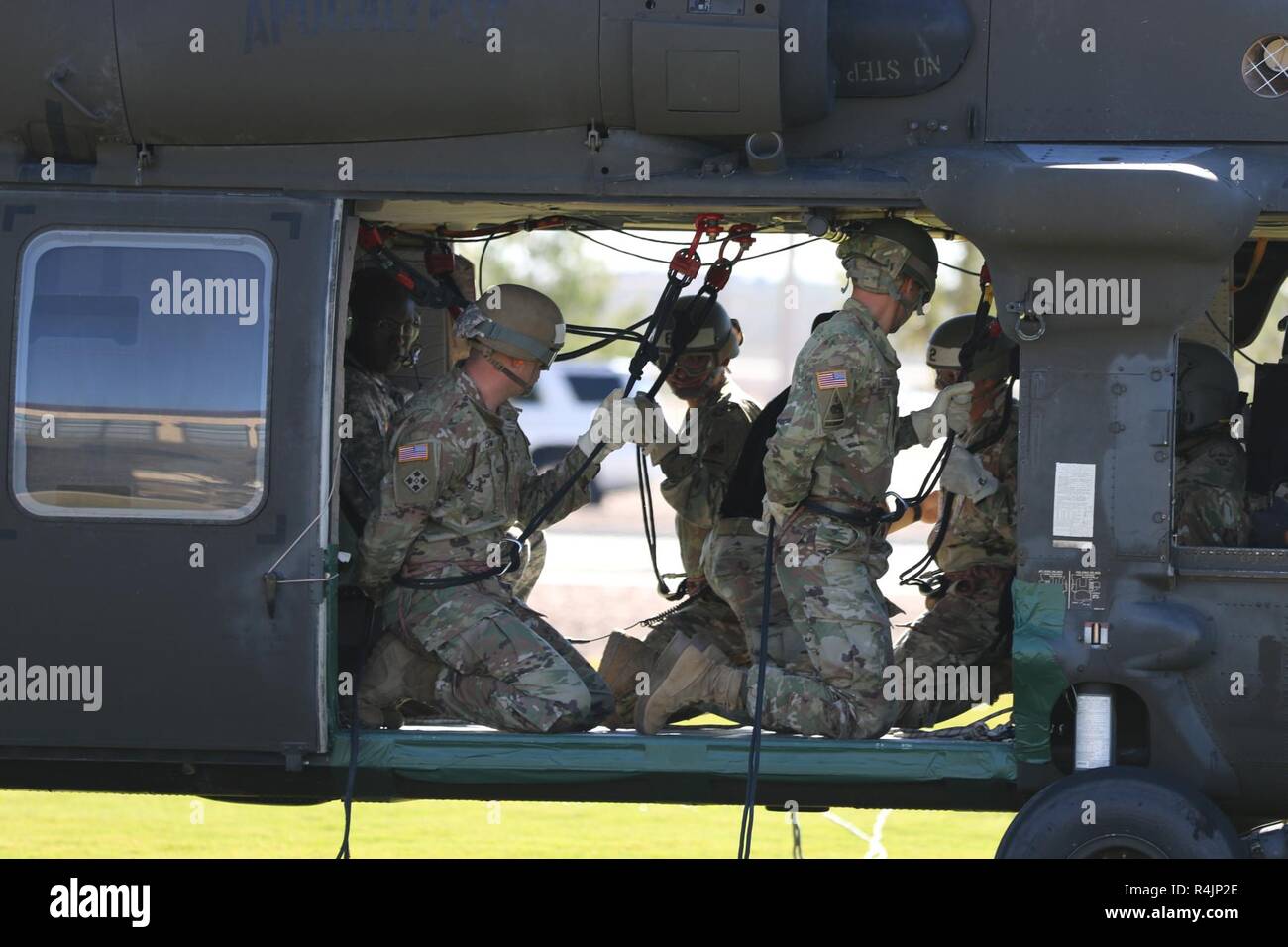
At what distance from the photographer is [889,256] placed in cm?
563

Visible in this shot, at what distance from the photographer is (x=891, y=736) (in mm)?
5492

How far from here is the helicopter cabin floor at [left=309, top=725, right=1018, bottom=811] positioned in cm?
528

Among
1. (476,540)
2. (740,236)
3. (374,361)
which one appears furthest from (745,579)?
(374,361)

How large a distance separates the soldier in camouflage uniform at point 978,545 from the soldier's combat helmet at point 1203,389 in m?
0.63

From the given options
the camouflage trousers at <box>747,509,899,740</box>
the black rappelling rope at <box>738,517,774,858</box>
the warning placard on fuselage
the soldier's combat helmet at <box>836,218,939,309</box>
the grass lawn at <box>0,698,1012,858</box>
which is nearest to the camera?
the warning placard on fuselage

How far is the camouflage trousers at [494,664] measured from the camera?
220 inches

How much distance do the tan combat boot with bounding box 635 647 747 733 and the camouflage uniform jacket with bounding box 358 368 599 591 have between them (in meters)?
0.75

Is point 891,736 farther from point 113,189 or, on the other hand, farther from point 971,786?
point 113,189

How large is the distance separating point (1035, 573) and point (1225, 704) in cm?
70

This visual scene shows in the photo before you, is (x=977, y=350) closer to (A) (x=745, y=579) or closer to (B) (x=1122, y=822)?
(A) (x=745, y=579)

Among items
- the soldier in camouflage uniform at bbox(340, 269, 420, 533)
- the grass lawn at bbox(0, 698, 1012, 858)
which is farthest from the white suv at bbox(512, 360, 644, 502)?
the soldier in camouflage uniform at bbox(340, 269, 420, 533)

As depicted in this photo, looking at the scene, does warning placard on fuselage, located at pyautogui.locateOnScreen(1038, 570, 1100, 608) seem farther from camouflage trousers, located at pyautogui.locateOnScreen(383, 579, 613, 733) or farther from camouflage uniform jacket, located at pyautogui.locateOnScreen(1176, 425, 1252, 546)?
camouflage trousers, located at pyautogui.locateOnScreen(383, 579, 613, 733)

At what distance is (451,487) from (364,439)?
546mm
